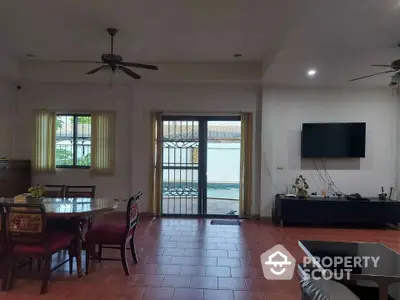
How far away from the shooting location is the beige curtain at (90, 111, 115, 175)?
22.0 feet

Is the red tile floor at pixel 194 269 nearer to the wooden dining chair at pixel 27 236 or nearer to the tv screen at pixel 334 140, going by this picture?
the wooden dining chair at pixel 27 236

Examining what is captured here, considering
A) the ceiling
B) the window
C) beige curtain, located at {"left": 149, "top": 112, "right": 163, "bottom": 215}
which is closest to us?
the ceiling

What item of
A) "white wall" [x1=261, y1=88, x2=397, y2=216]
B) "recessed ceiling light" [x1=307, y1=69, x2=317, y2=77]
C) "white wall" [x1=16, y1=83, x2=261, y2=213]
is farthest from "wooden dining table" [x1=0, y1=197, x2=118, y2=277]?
"recessed ceiling light" [x1=307, y1=69, x2=317, y2=77]

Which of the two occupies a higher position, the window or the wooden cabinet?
the window

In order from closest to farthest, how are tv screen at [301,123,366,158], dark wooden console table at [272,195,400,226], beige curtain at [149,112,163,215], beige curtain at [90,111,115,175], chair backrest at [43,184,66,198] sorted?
1. chair backrest at [43,184,66,198]
2. dark wooden console table at [272,195,400,226]
3. tv screen at [301,123,366,158]
4. beige curtain at [149,112,163,215]
5. beige curtain at [90,111,115,175]

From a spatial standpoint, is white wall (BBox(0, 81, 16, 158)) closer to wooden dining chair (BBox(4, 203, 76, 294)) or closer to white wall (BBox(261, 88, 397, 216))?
wooden dining chair (BBox(4, 203, 76, 294))

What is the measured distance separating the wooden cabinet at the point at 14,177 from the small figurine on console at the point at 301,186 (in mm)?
5357

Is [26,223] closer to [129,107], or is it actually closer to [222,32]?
[222,32]

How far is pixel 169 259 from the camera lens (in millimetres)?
4156

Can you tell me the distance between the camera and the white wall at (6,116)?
6480 millimetres

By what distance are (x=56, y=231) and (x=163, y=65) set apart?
12.0 feet

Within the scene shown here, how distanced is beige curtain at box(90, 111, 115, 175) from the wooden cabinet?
1.31 metres

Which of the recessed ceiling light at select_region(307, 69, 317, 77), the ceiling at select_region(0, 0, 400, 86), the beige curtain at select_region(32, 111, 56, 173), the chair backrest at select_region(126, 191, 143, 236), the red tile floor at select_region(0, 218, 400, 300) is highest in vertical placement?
the ceiling at select_region(0, 0, 400, 86)

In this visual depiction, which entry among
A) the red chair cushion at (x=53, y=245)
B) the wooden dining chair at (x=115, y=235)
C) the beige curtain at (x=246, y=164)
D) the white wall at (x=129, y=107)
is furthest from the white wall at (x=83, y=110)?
the red chair cushion at (x=53, y=245)
